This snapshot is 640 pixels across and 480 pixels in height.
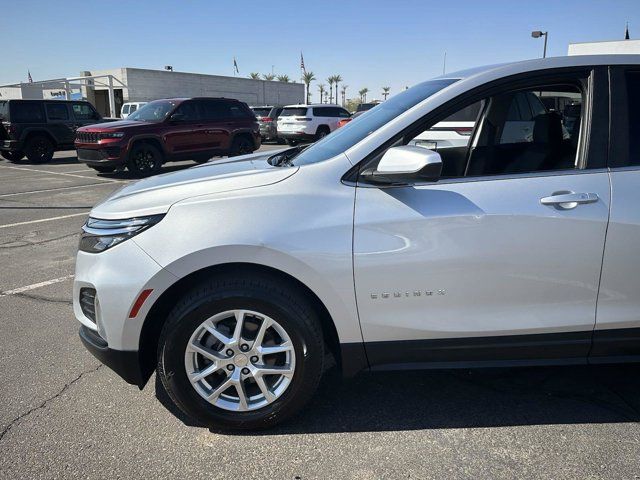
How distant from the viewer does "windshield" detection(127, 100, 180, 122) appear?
12250 mm

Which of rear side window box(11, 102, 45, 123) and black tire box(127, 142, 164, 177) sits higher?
rear side window box(11, 102, 45, 123)

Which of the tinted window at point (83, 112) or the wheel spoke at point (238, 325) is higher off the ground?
the tinted window at point (83, 112)

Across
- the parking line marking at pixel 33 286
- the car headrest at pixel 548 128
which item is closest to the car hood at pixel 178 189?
the car headrest at pixel 548 128

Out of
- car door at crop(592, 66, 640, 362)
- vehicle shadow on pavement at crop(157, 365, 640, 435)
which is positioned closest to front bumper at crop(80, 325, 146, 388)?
vehicle shadow on pavement at crop(157, 365, 640, 435)

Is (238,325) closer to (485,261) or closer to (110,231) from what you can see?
(110,231)

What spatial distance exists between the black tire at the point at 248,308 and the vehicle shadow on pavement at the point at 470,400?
150 mm

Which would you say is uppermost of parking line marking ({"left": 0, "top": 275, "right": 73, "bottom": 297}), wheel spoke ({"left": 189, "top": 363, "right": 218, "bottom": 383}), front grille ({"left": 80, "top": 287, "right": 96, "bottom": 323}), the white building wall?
the white building wall

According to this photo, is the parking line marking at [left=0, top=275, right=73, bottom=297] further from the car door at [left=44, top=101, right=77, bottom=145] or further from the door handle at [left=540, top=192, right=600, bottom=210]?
the car door at [left=44, top=101, right=77, bottom=145]

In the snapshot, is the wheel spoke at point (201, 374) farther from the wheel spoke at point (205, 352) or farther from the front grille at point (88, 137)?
the front grille at point (88, 137)

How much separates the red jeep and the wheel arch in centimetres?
997

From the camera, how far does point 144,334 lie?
97.0 inches

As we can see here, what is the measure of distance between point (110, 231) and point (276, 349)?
102cm

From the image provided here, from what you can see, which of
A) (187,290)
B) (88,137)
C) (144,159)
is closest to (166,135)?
(144,159)

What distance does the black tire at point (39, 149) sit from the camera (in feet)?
48.6
